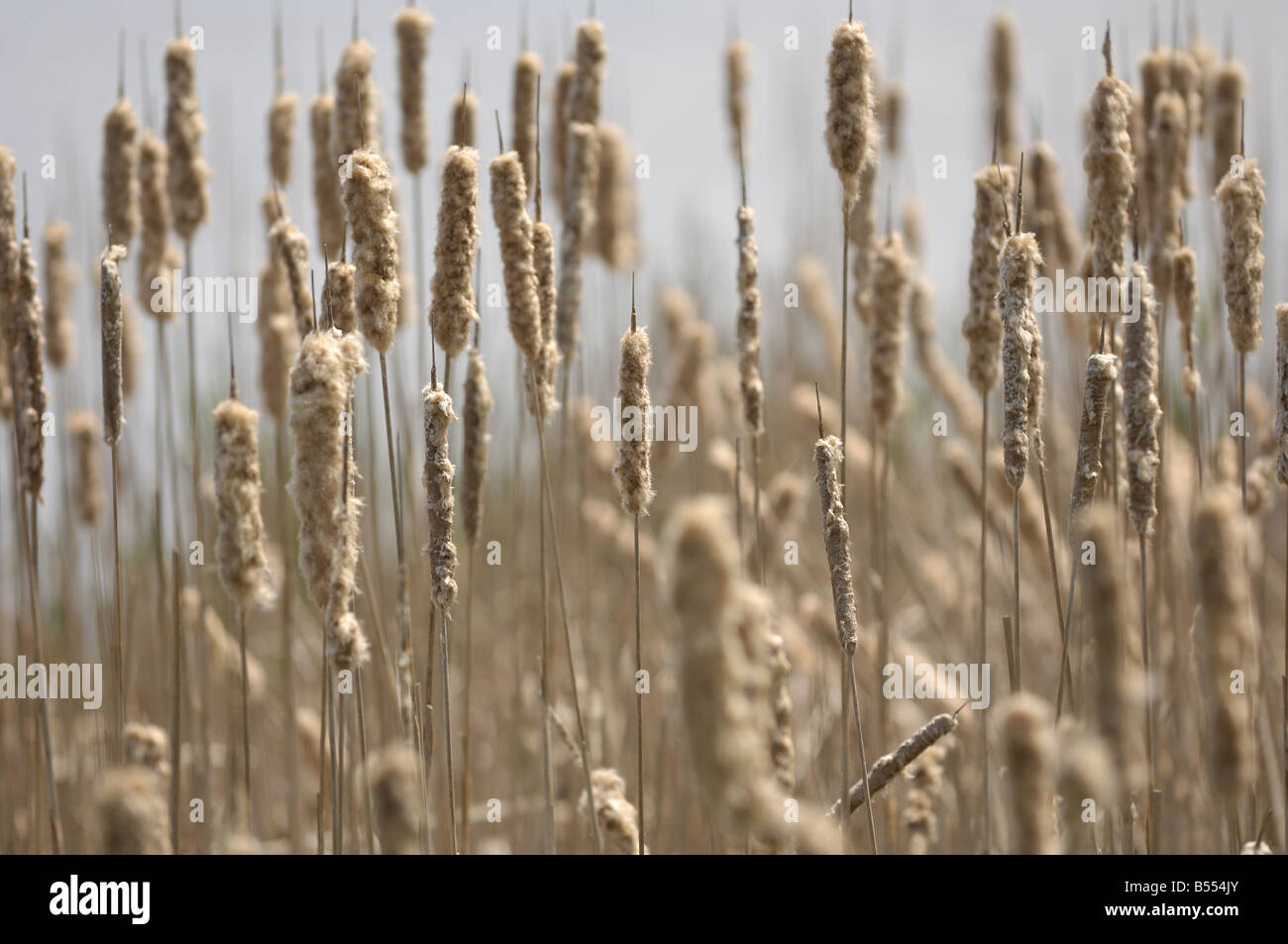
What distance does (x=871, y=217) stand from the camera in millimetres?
2793

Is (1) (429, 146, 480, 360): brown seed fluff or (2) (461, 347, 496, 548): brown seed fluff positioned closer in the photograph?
(1) (429, 146, 480, 360): brown seed fluff

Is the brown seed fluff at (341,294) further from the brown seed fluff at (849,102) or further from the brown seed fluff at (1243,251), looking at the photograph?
the brown seed fluff at (1243,251)

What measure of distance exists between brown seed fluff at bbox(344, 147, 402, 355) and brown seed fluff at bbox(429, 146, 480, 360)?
81 millimetres

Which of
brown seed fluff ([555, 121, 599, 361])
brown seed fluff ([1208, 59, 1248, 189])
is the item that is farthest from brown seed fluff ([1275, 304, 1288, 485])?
brown seed fluff ([555, 121, 599, 361])

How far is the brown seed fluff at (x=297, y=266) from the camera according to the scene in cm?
199

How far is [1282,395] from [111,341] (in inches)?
69.7

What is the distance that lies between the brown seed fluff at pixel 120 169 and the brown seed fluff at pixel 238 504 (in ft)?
3.78

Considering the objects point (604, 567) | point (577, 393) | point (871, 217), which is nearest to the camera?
point (871, 217)

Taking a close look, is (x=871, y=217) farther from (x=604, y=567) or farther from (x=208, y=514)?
(x=208, y=514)

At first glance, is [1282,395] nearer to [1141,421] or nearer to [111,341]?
[1141,421]

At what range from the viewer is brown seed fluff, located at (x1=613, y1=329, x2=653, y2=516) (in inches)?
65.8

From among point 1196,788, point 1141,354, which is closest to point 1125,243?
point 1141,354

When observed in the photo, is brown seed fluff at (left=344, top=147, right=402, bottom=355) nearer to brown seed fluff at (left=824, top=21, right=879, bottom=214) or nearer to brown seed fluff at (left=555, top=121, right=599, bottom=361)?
brown seed fluff at (left=824, top=21, right=879, bottom=214)
